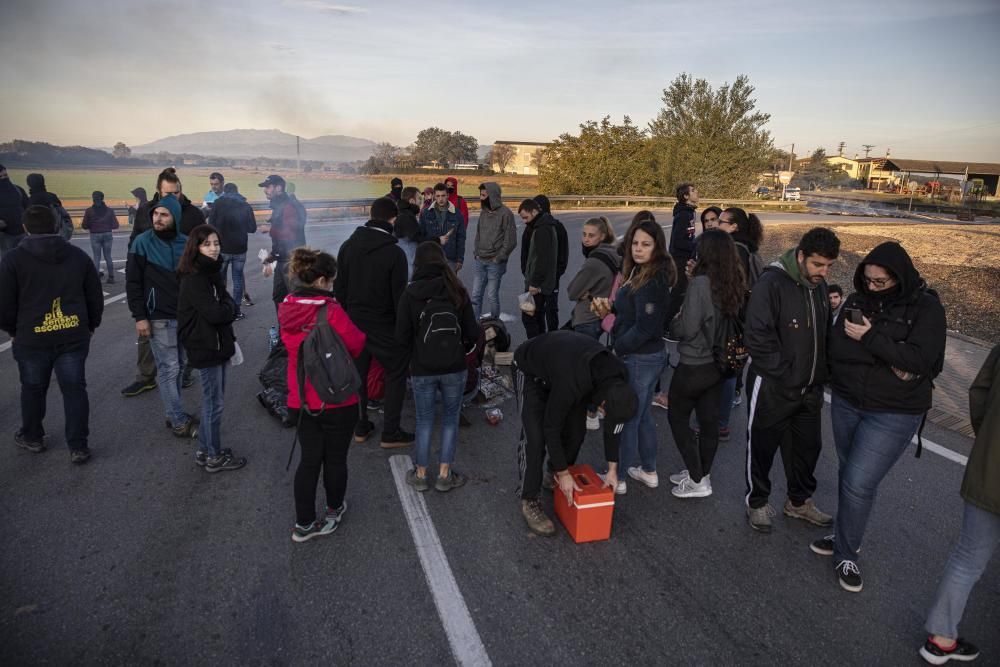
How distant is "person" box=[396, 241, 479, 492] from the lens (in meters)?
4.02

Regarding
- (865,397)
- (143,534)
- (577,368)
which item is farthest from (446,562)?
(865,397)

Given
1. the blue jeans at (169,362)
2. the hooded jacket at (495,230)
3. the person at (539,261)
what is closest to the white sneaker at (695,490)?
the person at (539,261)

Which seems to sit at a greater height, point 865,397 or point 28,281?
point 28,281

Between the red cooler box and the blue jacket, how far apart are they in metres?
5.88

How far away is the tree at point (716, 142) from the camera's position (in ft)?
137

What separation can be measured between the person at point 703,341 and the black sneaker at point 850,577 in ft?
3.49

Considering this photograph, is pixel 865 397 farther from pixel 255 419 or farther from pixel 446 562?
pixel 255 419

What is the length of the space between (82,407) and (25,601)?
1.89 meters

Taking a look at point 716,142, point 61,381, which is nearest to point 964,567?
point 61,381

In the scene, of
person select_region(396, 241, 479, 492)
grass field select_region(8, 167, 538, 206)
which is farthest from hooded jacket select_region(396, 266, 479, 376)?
grass field select_region(8, 167, 538, 206)

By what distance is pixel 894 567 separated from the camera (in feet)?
11.9

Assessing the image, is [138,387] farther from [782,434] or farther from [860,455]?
[860,455]

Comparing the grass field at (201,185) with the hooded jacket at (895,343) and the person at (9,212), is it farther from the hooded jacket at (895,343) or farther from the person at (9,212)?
the hooded jacket at (895,343)

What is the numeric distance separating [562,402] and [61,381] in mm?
4075
